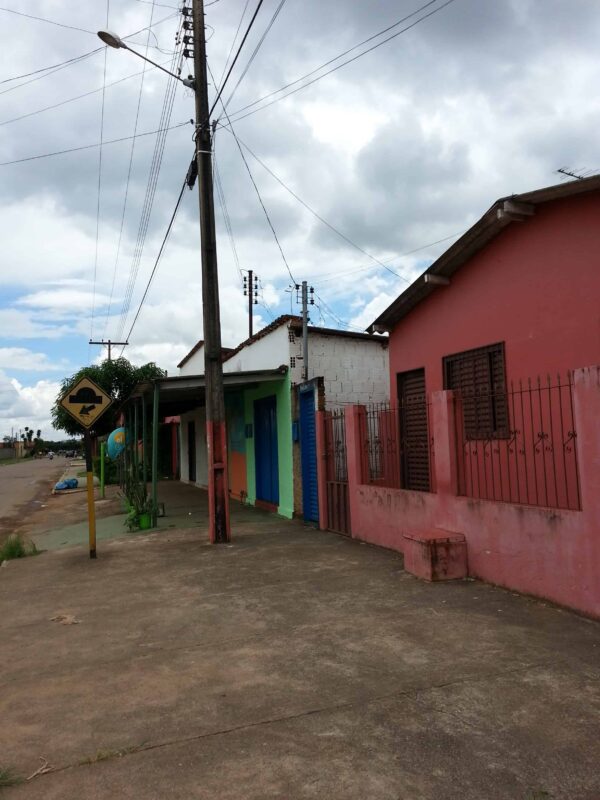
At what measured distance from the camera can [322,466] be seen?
1035cm

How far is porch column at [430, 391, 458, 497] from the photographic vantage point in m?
6.87

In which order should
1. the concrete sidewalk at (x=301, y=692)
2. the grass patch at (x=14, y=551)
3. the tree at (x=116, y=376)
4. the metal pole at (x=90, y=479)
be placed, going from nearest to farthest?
the concrete sidewalk at (x=301, y=692), the metal pole at (x=90, y=479), the grass patch at (x=14, y=551), the tree at (x=116, y=376)

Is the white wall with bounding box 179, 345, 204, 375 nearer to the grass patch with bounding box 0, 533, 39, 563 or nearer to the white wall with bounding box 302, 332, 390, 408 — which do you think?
the white wall with bounding box 302, 332, 390, 408

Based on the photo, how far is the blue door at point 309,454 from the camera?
1095cm

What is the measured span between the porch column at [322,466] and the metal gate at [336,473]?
0.13 feet

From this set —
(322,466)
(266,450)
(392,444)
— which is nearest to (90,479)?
(322,466)

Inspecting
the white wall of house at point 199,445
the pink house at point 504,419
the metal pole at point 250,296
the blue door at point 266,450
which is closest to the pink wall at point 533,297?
the pink house at point 504,419

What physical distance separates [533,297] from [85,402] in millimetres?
6204

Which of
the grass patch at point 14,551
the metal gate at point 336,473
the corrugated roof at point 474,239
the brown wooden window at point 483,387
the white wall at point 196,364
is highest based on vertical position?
the white wall at point 196,364

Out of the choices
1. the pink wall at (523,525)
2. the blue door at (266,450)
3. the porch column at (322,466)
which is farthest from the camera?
the blue door at (266,450)

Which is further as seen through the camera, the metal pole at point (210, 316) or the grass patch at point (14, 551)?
the metal pole at point (210, 316)

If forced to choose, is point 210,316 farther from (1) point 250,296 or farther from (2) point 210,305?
(1) point 250,296

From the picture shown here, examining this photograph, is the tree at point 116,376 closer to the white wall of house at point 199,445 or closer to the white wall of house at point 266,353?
the white wall of house at point 199,445

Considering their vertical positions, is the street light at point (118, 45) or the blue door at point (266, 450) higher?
the street light at point (118, 45)
